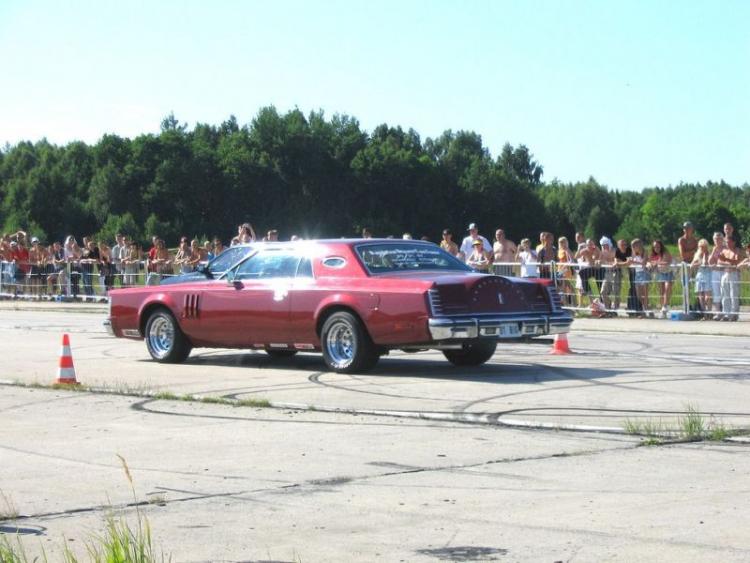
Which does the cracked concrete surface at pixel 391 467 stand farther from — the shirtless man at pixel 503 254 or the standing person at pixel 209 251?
the standing person at pixel 209 251

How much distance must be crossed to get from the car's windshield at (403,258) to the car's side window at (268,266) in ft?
2.85

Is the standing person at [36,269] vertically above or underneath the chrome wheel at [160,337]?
above

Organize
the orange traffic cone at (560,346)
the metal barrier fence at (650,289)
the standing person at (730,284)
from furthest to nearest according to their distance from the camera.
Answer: the metal barrier fence at (650,289) → the standing person at (730,284) → the orange traffic cone at (560,346)

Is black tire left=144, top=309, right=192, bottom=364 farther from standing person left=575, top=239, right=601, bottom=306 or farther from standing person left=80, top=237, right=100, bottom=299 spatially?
standing person left=80, top=237, right=100, bottom=299

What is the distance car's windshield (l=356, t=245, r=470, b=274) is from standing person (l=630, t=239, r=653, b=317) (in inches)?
414

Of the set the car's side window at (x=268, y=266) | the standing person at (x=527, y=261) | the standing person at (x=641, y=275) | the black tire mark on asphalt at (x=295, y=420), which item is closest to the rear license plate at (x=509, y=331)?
the car's side window at (x=268, y=266)

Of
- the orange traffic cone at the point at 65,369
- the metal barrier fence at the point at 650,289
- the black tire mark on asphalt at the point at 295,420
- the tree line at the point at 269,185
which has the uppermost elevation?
the tree line at the point at 269,185

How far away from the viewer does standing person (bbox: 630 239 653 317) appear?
25.1m

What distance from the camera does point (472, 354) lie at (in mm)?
15234

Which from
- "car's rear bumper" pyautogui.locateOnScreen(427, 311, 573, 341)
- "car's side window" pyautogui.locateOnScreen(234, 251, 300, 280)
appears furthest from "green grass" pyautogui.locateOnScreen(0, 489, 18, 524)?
"car's side window" pyautogui.locateOnScreen(234, 251, 300, 280)

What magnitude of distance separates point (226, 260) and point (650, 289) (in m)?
10.5

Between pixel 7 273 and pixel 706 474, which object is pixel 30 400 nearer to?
pixel 706 474

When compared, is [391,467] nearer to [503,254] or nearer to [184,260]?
[503,254]

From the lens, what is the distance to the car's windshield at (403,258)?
14.8 m
